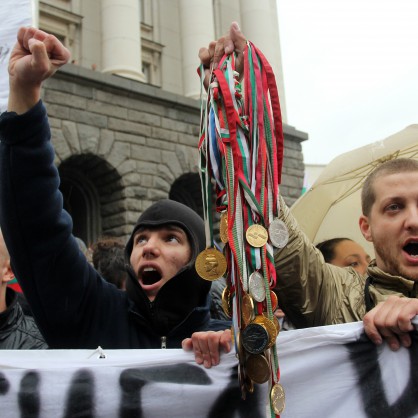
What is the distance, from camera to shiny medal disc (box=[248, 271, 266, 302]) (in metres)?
1.28

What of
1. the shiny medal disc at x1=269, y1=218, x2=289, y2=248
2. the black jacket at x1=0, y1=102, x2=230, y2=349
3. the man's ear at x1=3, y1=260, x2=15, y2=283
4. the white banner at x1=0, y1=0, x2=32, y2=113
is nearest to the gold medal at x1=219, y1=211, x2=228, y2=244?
the shiny medal disc at x1=269, y1=218, x2=289, y2=248

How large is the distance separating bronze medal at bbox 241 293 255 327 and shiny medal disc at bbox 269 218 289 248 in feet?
0.48

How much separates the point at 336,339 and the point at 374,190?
22.3 inches

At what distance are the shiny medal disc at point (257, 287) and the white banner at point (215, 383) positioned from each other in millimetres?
366

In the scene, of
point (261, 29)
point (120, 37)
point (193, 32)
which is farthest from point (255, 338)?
point (261, 29)

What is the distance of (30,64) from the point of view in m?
1.63

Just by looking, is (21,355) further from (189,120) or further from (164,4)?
(164,4)

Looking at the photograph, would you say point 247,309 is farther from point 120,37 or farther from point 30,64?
point 120,37

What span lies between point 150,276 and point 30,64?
93 cm

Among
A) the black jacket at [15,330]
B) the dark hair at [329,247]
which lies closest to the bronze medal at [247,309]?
the black jacket at [15,330]

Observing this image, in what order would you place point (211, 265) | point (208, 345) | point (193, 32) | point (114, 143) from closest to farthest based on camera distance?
point (211, 265)
point (208, 345)
point (114, 143)
point (193, 32)

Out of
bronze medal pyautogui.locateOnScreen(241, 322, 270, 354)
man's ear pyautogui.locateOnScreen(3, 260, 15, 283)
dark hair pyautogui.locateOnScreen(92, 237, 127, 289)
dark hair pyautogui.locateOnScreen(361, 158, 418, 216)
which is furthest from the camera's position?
dark hair pyautogui.locateOnScreen(92, 237, 127, 289)

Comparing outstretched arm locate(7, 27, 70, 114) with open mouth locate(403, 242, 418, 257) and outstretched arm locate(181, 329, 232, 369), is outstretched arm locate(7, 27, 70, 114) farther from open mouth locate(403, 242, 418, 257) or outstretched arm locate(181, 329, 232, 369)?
open mouth locate(403, 242, 418, 257)

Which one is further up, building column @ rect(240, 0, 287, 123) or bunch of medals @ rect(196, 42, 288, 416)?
building column @ rect(240, 0, 287, 123)
